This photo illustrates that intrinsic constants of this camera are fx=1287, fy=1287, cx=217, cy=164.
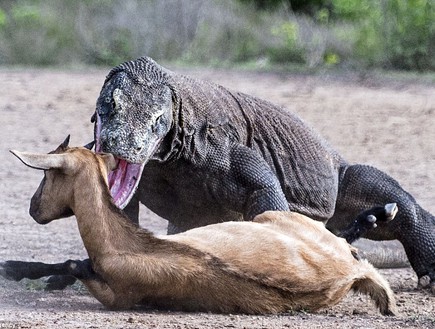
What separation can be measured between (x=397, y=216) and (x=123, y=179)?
2576 mm

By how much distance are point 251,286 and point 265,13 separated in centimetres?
2229

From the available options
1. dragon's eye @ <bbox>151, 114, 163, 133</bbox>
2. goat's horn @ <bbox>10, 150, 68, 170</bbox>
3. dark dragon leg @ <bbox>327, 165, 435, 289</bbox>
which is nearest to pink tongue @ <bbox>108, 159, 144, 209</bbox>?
dragon's eye @ <bbox>151, 114, 163, 133</bbox>

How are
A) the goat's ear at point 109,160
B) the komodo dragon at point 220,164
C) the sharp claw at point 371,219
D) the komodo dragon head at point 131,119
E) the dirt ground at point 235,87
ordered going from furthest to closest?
the sharp claw at point 371,219 < the komodo dragon at point 220,164 < the komodo dragon head at point 131,119 < the goat's ear at point 109,160 < the dirt ground at point 235,87

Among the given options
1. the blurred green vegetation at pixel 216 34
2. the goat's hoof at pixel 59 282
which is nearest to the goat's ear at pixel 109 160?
the goat's hoof at pixel 59 282

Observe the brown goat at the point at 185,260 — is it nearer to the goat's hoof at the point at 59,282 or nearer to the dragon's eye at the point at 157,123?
the goat's hoof at the point at 59,282

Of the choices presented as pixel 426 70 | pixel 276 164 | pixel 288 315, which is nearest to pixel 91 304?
pixel 288 315

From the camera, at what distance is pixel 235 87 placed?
20.1 meters

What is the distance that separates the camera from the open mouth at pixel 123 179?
844 cm

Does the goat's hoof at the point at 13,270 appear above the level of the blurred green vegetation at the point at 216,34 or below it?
above

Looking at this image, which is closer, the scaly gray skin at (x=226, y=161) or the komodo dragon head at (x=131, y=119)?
the komodo dragon head at (x=131, y=119)

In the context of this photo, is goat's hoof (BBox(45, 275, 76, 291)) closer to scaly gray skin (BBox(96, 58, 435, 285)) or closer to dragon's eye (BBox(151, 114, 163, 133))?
scaly gray skin (BBox(96, 58, 435, 285))

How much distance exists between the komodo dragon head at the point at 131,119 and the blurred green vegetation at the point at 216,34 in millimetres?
15032

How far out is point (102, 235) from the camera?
7500 mm

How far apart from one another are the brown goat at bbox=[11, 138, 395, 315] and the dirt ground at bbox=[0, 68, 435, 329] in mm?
108
